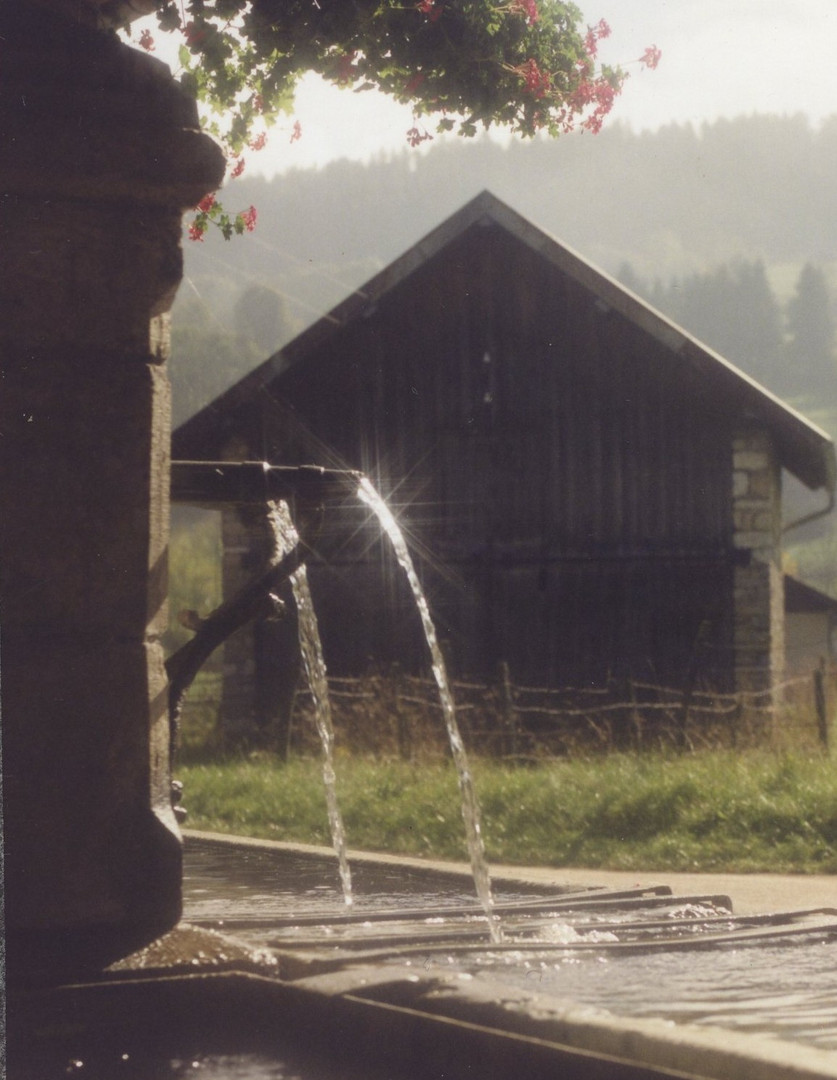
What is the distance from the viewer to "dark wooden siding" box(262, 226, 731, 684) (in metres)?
13.8

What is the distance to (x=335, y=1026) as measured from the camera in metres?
2.61

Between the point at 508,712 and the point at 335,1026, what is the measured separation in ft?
33.3

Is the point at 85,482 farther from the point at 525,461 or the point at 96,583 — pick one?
the point at 525,461

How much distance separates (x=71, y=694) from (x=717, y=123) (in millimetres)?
135519

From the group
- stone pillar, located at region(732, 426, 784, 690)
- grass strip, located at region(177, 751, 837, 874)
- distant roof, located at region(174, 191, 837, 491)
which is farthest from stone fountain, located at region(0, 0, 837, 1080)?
stone pillar, located at region(732, 426, 784, 690)

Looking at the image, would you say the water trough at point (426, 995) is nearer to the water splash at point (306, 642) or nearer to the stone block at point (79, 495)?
the water splash at point (306, 642)

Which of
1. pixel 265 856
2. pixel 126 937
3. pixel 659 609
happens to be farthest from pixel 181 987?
pixel 659 609

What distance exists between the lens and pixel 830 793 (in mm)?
8711

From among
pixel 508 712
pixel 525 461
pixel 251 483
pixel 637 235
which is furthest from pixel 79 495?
pixel 637 235

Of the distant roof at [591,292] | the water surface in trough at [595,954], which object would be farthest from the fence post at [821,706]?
the water surface in trough at [595,954]

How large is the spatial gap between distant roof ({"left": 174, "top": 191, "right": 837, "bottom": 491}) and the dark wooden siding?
223mm

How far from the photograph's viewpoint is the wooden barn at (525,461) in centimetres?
1369

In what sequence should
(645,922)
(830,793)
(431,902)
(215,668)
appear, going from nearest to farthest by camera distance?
(645,922)
(431,902)
(830,793)
(215,668)

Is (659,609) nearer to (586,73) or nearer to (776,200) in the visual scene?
(586,73)
